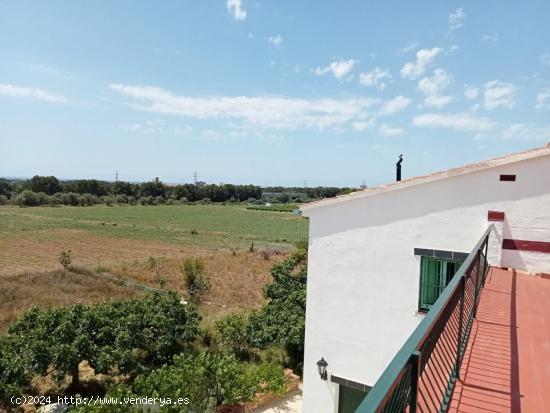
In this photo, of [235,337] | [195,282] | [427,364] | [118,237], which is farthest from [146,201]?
[427,364]

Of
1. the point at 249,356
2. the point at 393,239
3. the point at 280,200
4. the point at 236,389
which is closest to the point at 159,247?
the point at 249,356

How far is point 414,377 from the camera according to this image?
1.85 m

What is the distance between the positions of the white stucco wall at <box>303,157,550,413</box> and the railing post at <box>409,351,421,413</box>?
5.92 metres

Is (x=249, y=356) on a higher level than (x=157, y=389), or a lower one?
lower

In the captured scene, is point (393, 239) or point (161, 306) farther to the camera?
point (161, 306)

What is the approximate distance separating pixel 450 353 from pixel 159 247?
45.7 m

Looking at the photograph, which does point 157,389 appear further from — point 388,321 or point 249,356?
point 249,356

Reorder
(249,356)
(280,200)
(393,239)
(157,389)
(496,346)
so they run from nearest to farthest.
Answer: (496,346)
(393,239)
(157,389)
(249,356)
(280,200)

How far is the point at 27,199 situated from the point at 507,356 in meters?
111

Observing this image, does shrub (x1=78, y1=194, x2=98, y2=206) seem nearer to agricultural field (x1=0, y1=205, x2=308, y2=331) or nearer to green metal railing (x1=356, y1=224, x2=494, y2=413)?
agricultural field (x1=0, y1=205, x2=308, y2=331)

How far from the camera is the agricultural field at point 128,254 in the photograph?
73.6 ft

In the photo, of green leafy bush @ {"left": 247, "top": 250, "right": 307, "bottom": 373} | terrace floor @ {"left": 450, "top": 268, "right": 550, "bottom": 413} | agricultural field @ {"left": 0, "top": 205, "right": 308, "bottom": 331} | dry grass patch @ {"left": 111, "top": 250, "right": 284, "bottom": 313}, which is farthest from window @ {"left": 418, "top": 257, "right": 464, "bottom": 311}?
dry grass patch @ {"left": 111, "top": 250, "right": 284, "bottom": 313}

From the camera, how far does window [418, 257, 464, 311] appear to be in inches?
289

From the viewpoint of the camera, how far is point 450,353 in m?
3.10
